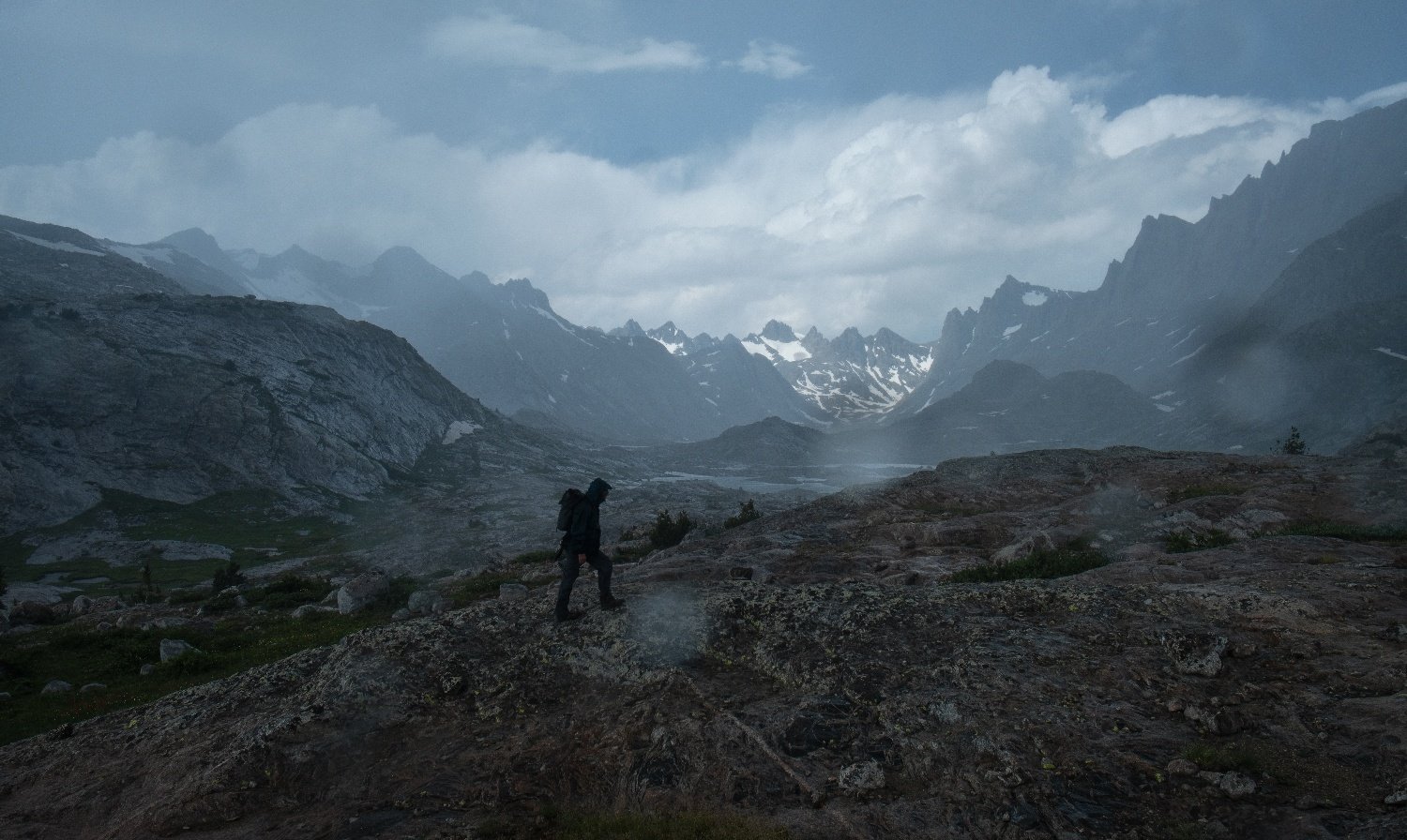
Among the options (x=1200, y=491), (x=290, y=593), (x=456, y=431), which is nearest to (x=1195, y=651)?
(x=1200, y=491)

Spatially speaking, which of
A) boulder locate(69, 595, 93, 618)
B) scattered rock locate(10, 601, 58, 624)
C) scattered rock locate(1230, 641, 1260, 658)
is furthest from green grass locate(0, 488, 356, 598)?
scattered rock locate(1230, 641, 1260, 658)

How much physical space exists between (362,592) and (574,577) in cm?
1835

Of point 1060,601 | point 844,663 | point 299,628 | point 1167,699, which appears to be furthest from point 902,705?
point 299,628

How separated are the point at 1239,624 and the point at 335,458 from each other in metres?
145

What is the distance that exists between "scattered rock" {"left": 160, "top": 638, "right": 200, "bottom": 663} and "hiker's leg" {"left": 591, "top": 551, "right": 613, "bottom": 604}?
15114 millimetres

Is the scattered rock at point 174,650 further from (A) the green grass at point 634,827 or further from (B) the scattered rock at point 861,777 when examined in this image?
(B) the scattered rock at point 861,777

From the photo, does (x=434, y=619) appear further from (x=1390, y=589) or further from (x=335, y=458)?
(x=335, y=458)

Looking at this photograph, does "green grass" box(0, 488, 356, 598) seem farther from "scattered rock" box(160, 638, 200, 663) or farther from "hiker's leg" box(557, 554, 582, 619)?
"hiker's leg" box(557, 554, 582, 619)

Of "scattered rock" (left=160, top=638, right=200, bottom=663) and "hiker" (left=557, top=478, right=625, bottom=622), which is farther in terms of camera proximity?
"scattered rock" (left=160, top=638, right=200, bottom=663)

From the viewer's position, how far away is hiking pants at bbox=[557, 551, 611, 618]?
1565 centimetres

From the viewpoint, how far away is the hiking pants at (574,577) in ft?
51.3

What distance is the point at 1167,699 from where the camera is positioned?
37.9ft

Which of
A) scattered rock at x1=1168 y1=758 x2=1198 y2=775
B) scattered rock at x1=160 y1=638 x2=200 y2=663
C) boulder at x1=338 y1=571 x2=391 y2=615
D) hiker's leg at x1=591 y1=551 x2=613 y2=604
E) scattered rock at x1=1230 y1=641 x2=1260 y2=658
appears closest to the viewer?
scattered rock at x1=1168 y1=758 x2=1198 y2=775

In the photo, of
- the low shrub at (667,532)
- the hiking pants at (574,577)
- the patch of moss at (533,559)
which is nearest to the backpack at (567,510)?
the hiking pants at (574,577)
